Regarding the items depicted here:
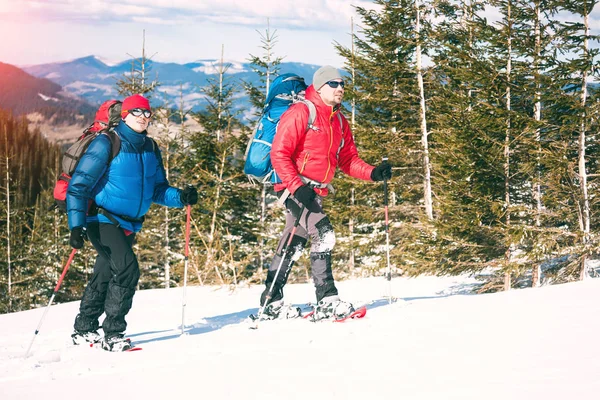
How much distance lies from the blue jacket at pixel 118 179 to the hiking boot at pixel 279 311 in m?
1.37

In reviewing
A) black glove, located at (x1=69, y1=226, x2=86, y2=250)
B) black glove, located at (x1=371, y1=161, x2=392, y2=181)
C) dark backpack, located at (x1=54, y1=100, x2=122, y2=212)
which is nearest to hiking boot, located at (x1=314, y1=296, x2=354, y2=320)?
black glove, located at (x1=371, y1=161, x2=392, y2=181)

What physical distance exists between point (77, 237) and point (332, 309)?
2.20 metres

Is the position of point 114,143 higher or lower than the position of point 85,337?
higher

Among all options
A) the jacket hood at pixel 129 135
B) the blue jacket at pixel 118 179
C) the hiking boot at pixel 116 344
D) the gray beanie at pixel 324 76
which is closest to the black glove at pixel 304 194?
the gray beanie at pixel 324 76

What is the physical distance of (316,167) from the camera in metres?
5.29

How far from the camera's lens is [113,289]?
16.1 ft

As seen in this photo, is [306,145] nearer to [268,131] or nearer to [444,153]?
[268,131]

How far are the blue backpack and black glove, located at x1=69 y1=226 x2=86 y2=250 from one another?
1.51m

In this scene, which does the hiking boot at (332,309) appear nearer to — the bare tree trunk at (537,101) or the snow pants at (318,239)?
the snow pants at (318,239)

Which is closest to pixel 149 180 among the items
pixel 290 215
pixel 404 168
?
pixel 290 215

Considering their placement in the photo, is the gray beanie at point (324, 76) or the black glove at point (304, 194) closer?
the black glove at point (304, 194)

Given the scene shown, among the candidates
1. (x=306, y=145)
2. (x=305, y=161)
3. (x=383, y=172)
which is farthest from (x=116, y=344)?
(x=383, y=172)

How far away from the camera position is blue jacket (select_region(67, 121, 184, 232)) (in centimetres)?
471

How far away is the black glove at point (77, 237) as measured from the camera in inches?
179
